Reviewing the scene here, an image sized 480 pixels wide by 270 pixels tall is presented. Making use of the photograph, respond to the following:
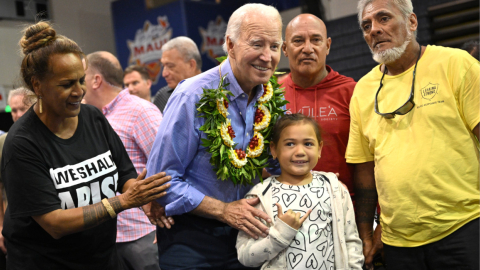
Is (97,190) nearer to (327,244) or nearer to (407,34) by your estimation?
(327,244)

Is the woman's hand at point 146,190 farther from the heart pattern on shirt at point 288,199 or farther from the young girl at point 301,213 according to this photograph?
the heart pattern on shirt at point 288,199

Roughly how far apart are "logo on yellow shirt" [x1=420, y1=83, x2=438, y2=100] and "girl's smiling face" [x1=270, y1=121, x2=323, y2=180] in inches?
23.1

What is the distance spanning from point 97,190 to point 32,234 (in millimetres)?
360

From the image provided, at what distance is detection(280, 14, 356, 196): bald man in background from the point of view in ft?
9.46

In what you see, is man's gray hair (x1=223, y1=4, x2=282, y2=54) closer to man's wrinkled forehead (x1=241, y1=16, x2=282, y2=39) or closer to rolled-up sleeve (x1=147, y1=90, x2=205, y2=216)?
man's wrinkled forehead (x1=241, y1=16, x2=282, y2=39)

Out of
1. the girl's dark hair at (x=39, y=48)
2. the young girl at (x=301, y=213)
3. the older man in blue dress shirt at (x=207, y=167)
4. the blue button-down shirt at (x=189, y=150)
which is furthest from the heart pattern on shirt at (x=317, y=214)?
the girl's dark hair at (x=39, y=48)

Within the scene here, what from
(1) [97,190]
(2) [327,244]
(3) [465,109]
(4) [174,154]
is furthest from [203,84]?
(3) [465,109]

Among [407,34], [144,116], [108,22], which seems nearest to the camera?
[407,34]

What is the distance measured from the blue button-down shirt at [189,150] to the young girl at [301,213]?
210 mm

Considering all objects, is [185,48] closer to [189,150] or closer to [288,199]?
[189,150]

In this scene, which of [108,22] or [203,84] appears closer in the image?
[203,84]

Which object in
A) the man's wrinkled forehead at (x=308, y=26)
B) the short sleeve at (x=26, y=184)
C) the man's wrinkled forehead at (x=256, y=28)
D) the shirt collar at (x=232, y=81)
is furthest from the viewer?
the man's wrinkled forehead at (x=308, y=26)

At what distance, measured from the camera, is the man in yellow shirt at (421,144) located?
2.23m

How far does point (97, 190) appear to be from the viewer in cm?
236
